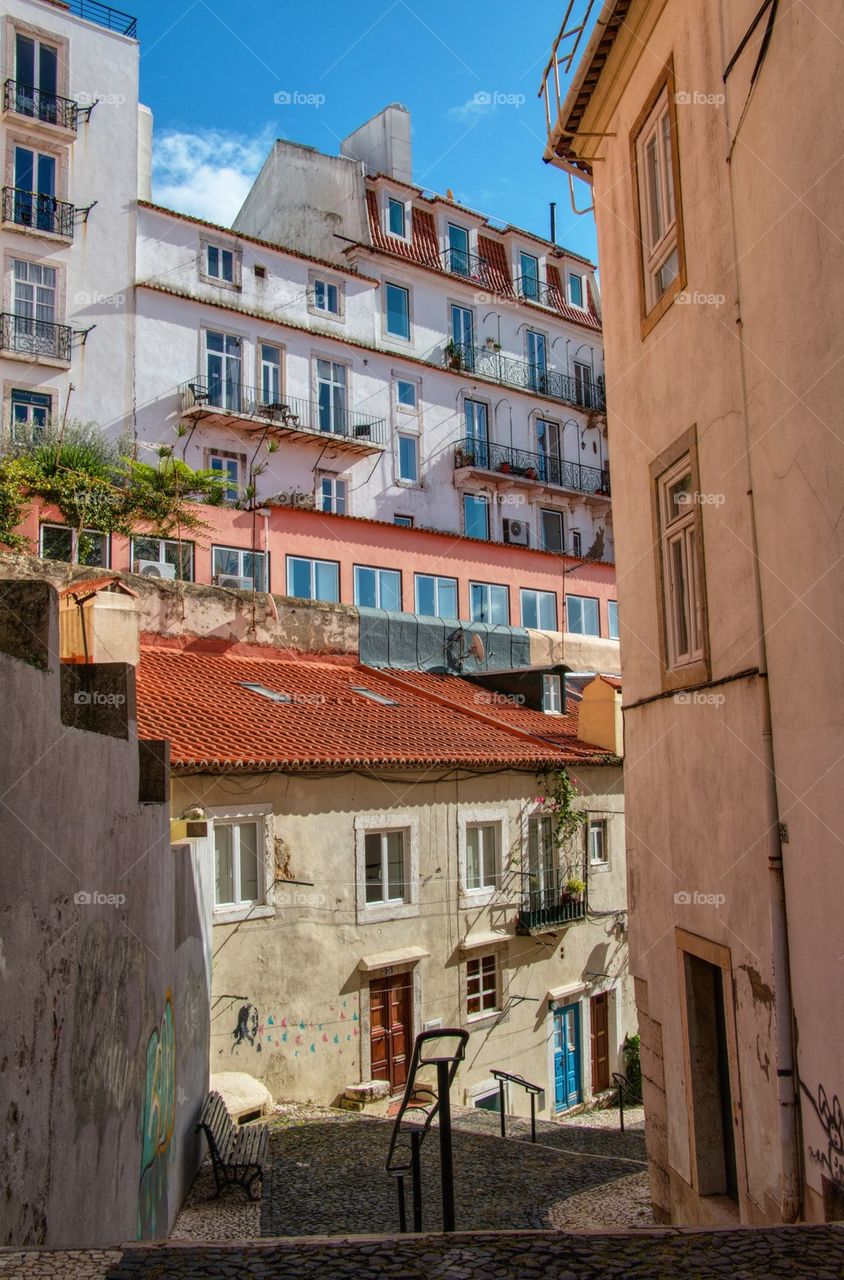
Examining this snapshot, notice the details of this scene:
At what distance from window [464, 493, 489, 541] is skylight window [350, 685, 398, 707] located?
49.0 ft

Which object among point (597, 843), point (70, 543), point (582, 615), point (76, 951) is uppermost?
point (582, 615)

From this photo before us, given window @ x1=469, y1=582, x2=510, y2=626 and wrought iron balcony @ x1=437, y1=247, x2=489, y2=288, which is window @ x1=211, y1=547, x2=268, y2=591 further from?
wrought iron balcony @ x1=437, y1=247, x2=489, y2=288

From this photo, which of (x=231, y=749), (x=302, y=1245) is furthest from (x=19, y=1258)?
(x=231, y=749)

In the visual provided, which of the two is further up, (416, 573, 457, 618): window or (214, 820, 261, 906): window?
(416, 573, 457, 618): window

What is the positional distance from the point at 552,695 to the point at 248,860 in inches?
454

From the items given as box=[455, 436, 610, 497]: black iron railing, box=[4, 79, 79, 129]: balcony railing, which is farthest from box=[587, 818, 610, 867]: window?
box=[4, 79, 79, 129]: balcony railing

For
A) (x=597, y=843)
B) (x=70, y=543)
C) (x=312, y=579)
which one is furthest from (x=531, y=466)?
(x=70, y=543)

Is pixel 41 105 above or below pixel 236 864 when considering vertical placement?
above

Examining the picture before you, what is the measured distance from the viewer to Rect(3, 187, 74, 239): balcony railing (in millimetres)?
26703

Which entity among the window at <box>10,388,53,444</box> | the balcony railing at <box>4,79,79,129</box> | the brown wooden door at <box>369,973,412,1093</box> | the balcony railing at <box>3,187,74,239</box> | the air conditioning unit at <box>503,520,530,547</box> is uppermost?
the balcony railing at <box>4,79,79,129</box>

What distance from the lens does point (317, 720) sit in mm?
17891

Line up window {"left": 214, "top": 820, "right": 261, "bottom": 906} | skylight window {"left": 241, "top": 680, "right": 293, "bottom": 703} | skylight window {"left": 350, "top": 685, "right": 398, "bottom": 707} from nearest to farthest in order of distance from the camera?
1. window {"left": 214, "top": 820, "right": 261, "bottom": 906}
2. skylight window {"left": 241, "top": 680, "right": 293, "bottom": 703}
3. skylight window {"left": 350, "top": 685, "right": 398, "bottom": 707}

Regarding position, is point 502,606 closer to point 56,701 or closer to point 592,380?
point 592,380

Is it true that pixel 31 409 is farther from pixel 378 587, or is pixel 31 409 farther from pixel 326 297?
pixel 326 297
